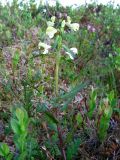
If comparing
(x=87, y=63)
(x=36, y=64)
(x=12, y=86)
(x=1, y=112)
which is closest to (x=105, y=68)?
(x=87, y=63)

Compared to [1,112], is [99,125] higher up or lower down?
higher up

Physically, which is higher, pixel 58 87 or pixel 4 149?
pixel 4 149

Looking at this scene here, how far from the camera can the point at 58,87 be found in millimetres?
3504

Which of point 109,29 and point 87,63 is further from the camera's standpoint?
point 109,29

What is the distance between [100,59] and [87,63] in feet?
1.04

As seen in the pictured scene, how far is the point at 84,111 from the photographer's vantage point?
9.13ft

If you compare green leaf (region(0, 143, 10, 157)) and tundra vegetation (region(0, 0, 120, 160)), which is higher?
green leaf (region(0, 143, 10, 157))

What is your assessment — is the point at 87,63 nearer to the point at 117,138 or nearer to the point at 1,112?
the point at 1,112

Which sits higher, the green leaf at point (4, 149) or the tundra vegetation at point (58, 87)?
the green leaf at point (4, 149)

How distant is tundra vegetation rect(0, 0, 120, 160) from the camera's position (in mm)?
2203

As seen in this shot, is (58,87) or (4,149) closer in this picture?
(4,149)

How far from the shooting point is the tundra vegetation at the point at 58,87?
2.20m

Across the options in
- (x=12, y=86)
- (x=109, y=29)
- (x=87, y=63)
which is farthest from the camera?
(x=109, y=29)

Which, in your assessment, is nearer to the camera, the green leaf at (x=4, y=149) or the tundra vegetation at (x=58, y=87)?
the green leaf at (x=4, y=149)
